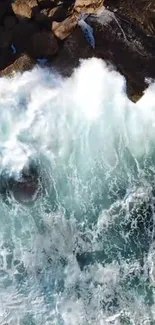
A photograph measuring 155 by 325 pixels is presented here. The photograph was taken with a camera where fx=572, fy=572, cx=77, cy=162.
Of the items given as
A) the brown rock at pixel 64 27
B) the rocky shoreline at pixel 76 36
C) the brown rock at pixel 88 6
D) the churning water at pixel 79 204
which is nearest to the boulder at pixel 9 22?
the rocky shoreline at pixel 76 36

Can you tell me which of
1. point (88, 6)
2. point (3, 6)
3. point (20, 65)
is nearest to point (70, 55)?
point (20, 65)

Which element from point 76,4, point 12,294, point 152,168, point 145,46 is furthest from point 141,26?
point 12,294

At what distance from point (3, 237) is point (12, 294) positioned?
158 cm

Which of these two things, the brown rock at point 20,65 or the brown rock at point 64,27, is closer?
the brown rock at point 20,65

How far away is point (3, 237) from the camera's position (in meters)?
15.9

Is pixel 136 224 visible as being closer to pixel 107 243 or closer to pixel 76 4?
pixel 107 243

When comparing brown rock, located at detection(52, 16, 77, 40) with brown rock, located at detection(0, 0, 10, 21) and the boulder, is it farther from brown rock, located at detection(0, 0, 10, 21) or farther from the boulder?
brown rock, located at detection(0, 0, 10, 21)

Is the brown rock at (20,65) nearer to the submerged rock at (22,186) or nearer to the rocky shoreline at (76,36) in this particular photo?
the rocky shoreline at (76,36)

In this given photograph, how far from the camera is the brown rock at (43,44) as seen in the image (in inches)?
652

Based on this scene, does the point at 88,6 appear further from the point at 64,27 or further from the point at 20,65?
the point at 20,65

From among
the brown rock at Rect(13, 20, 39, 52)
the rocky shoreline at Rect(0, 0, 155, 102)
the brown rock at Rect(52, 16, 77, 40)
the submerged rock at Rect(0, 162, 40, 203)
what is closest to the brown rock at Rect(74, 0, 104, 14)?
the rocky shoreline at Rect(0, 0, 155, 102)

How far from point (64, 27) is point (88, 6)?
1.02 meters

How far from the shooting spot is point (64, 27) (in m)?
16.8

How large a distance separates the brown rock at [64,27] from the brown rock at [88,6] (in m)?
0.35
